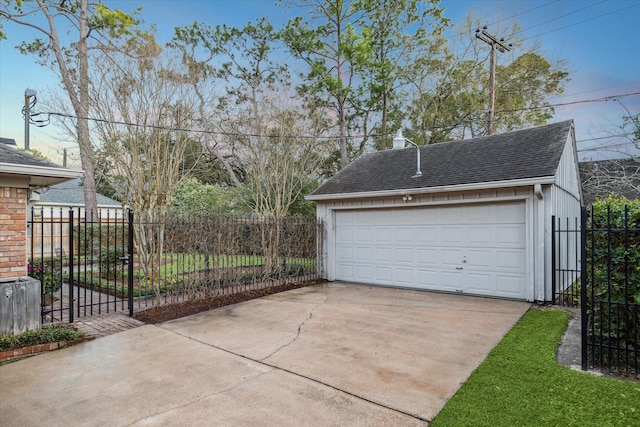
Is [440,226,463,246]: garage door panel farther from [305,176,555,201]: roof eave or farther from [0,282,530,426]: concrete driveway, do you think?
[0,282,530,426]: concrete driveway

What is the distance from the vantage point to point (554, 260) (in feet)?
22.7

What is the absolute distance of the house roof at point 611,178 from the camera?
673 inches

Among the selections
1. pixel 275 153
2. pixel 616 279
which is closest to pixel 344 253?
pixel 275 153

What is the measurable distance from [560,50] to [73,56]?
2345cm

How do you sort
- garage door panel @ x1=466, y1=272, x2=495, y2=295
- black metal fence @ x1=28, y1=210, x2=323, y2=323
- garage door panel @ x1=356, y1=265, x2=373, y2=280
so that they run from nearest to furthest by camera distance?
black metal fence @ x1=28, y1=210, x2=323, y2=323 → garage door panel @ x1=466, y1=272, x2=495, y2=295 → garage door panel @ x1=356, y1=265, x2=373, y2=280

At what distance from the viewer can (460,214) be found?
8.36 m

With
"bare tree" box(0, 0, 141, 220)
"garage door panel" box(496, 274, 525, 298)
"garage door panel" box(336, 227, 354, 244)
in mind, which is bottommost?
"garage door panel" box(496, 274, 525, 298)

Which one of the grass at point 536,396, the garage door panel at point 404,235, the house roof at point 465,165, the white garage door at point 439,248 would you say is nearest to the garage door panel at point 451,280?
the white garage door at point 439,248

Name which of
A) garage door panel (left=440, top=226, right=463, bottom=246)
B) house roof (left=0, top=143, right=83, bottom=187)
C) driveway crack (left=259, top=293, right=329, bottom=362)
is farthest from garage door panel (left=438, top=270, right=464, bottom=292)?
house roof (left=0, top=143, right=83, bottom=187)

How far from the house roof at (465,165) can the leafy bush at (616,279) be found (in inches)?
131

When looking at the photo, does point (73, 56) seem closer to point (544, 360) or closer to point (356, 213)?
point (356, 213)

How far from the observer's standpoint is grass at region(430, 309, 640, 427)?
288 cm

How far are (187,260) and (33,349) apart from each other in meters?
3.43

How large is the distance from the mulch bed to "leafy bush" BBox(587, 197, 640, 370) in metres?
6.33
